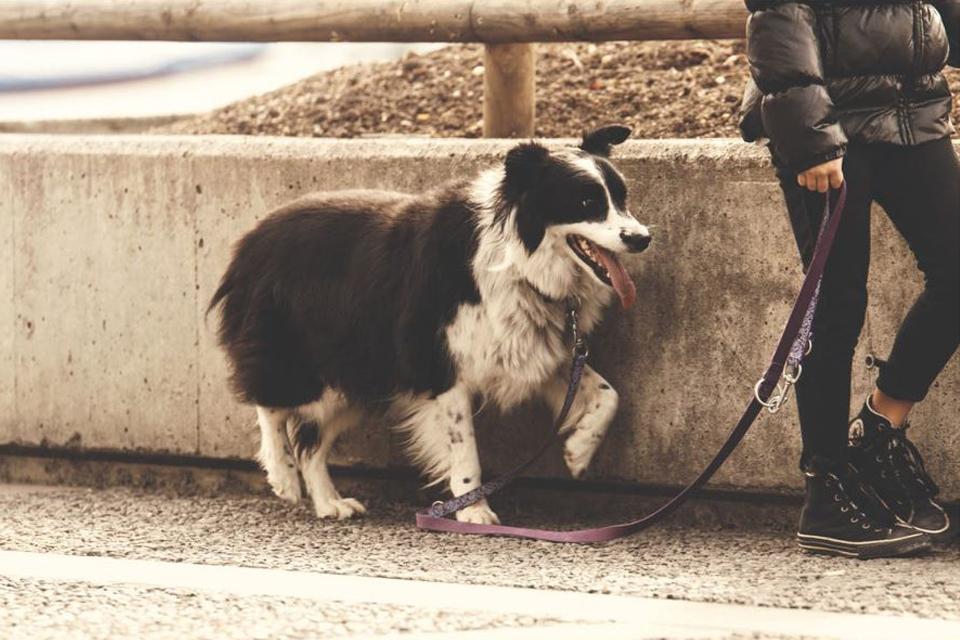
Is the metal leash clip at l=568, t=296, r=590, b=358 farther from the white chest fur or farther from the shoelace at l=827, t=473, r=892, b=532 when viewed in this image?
the shoelace at l=827, t=473, r=892, b=532

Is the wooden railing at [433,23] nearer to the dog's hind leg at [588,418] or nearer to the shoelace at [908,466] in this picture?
the dog's hind leg at [588,418]

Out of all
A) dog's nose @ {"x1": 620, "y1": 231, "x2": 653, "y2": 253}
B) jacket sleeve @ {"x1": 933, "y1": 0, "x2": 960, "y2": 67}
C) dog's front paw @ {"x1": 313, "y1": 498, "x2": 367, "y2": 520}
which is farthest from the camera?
dog's front paw @ {"x1": 313, "y1": 498, "x2": 367, "y2": 520}

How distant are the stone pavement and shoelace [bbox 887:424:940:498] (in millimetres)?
220

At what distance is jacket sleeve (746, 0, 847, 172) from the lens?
4.45m

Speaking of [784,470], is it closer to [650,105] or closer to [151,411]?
[650,105]

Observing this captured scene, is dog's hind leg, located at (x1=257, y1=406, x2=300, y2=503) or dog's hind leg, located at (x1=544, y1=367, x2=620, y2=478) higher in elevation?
dog's hind leg, located at (x1=544, y1=367, x2=620, y2=478)

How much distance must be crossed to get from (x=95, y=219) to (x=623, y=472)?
252 cm

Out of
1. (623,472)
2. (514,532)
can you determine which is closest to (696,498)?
(623,472)

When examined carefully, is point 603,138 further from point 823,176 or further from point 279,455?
point 279,455

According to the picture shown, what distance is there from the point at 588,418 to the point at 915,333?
135 cm

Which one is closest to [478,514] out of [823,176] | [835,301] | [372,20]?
[835,301]

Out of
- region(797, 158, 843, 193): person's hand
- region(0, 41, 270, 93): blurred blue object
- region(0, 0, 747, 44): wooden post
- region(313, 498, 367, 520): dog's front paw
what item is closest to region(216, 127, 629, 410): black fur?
region(313, 498, 367, 520): dog's front paw

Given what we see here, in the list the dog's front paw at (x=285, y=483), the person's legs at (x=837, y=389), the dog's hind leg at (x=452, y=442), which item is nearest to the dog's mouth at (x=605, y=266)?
the dog's hind leg at (x=452, y=442)

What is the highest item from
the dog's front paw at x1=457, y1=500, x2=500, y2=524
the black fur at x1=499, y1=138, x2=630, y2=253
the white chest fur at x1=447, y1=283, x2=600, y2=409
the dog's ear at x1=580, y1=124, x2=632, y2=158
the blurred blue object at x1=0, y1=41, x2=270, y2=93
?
the blurred blue object at x1=0, y1=41, x2=270, y2=93
